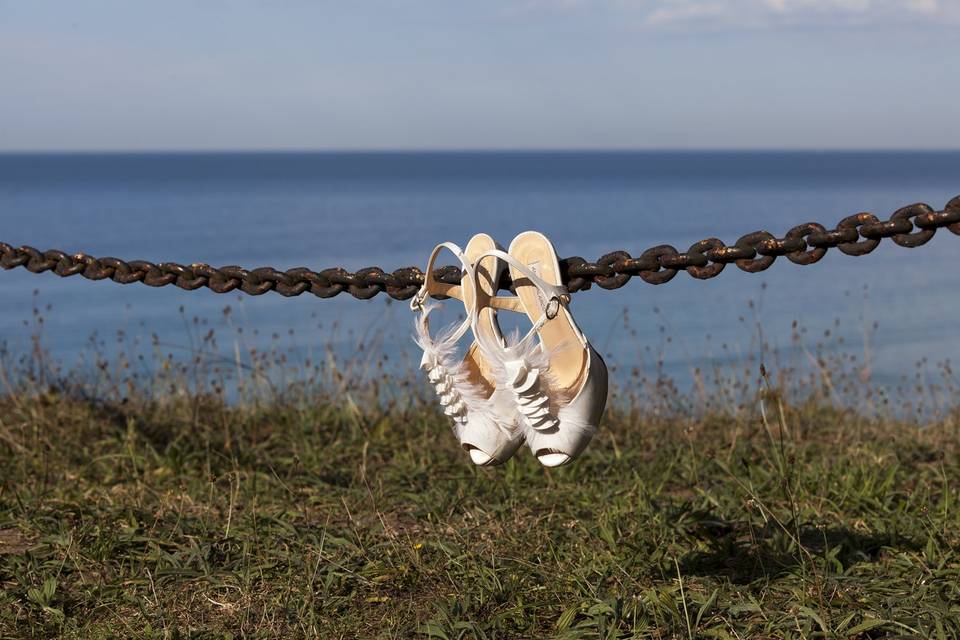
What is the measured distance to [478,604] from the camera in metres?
3.21

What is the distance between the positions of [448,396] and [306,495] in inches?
77.3

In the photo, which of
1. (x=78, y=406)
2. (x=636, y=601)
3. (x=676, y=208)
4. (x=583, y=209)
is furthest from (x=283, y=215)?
(x=636, y=601)

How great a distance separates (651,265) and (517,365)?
0.41 meters

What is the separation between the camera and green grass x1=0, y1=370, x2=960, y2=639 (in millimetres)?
3139

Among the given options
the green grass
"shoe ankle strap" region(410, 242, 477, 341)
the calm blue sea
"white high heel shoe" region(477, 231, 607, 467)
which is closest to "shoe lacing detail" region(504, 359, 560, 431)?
"white high heel shoe" region(477, 231, 607, 467)

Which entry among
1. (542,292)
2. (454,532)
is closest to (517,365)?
(542,292)

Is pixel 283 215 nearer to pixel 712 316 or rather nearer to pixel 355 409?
pixel 712 316

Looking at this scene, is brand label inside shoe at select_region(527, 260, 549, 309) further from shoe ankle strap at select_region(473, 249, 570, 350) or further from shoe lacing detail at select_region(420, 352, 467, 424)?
shoe lacing detail at select_region(420, 352, 467, 424)

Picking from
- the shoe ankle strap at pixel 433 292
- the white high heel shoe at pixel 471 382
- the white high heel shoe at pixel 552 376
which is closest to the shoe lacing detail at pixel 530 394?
the white high heel shoe at pixel 552 376

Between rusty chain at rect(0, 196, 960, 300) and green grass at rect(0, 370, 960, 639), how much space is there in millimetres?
806

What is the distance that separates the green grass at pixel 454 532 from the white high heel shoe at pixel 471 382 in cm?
60

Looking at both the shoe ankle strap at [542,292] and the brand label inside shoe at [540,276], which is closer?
the shoe ankle strap at [542,292]

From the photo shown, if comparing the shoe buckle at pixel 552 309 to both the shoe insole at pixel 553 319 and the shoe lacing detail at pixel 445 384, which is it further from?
the shoe lacing detail at pixel 445 384

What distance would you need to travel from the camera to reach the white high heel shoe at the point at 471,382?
2.76 m
